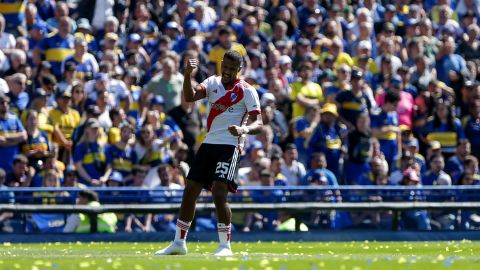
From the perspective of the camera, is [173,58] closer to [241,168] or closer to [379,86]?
[241,168]

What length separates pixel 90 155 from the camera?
21062 mm

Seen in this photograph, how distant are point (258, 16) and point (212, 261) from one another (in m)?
13.4

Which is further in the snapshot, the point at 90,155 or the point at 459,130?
the point at 459,130

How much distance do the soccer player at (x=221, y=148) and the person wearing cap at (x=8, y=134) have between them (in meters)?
7.21

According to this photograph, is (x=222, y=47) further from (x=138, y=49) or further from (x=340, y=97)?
(x=340, y=97)

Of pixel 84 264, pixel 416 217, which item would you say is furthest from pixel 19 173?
pixel 84 264

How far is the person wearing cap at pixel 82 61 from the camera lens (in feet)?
73.7

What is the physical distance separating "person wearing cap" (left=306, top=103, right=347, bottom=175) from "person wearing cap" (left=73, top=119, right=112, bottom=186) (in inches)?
138

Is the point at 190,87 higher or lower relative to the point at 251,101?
higher

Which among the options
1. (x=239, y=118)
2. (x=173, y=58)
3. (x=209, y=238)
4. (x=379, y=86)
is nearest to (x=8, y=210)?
(x=209, y=238)

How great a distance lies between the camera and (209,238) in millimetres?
19234

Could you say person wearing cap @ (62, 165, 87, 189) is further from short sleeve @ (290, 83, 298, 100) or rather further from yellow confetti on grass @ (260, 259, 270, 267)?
yellow confetti on grass @ (260, 259, 270, 267)

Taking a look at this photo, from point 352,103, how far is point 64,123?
16.2ft

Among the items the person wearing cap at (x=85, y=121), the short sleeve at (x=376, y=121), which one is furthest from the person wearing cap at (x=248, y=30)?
the person wearing cap at (x=85, y=121)
